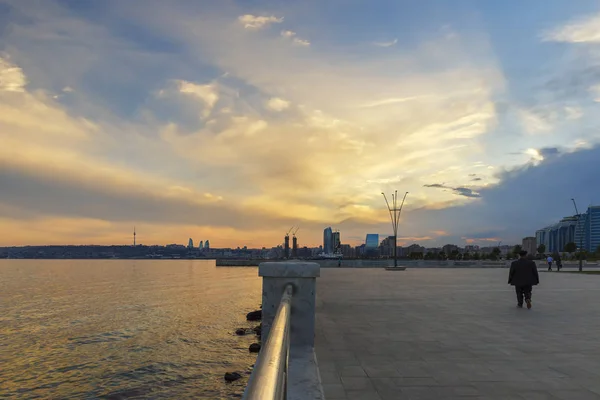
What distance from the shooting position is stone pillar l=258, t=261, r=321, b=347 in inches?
245

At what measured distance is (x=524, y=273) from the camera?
13.4m

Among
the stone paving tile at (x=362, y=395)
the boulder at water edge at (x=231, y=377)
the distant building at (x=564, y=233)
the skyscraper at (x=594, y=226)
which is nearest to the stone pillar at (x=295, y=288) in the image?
the stone paving tile at (x=362, y=395)

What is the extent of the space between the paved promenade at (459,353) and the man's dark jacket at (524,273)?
82 cm

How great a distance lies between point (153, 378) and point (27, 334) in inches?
580

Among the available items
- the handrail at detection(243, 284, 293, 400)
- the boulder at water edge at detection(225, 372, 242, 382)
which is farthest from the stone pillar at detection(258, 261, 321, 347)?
the boulder at water edge at detection(225, 372, 242, 382)

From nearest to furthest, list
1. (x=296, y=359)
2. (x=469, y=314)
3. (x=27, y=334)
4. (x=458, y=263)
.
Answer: (x=296, y=359), (x=469, y=314), (x=27, y=334), (x=458, y=263)

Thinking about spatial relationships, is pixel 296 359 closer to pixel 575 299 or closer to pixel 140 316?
pixel 575 299

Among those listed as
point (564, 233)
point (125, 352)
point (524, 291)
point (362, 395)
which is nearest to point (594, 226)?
point (564, 233)

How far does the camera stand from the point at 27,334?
2536 cm

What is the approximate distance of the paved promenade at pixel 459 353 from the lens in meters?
5.44

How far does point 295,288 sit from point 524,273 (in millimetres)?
9755

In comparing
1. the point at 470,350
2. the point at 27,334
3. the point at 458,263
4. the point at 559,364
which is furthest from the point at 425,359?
the point at 458,263

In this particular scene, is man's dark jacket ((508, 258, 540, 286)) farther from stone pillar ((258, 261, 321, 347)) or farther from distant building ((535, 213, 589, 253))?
distant building ((535, 213, 589, 253))

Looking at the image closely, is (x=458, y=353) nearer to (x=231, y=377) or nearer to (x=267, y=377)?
(x=267, y=377)
